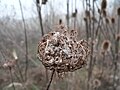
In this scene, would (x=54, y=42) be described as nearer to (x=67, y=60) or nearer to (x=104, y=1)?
(x=67, y=60)

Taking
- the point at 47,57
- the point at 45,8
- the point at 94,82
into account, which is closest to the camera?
the point at 47,57

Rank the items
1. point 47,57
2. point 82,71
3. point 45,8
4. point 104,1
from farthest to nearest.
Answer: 1. point 82,71
2. point 45,8
3. point 104,1
4. point 47,57

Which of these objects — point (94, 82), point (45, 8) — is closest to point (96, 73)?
point (94, 82)

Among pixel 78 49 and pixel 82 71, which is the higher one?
pixel 78 49

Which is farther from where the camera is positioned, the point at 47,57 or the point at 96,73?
A: the point at 96,73

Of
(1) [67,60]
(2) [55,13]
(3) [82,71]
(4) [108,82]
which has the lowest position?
(4) [108,82]

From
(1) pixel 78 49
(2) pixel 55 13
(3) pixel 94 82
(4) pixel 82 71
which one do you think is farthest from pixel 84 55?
(4) pixel 82 71

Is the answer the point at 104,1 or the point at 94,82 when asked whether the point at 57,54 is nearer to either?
the point at 104,1
